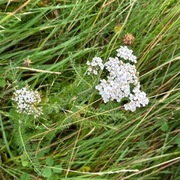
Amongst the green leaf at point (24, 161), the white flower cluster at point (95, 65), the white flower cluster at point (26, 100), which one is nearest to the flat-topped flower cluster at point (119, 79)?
the white flower cluster at point (95, 65)

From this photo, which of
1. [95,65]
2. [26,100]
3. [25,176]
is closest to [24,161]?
[25,176]

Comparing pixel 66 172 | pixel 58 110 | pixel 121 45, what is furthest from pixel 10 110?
pixel 121 45

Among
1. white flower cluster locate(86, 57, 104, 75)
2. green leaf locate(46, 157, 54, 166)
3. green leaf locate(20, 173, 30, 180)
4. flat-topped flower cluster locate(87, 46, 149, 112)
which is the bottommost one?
green leaf locate(20, 173, 30, 180)

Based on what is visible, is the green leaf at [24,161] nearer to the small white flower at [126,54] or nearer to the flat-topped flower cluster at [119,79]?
the flat-topped flower cluster at [119,79]

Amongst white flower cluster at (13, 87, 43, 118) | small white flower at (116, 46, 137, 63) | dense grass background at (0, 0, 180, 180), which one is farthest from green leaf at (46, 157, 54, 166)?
small white flower at (116, 46, 137, 63)

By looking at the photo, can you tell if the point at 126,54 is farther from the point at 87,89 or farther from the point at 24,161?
the point at 24,161

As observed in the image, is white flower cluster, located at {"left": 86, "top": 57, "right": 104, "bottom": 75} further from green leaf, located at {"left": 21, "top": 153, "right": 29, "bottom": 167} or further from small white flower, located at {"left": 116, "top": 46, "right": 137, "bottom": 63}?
green leaf, located at {"left": 21, "top": 153, "right": 29, "bottom": 167}
